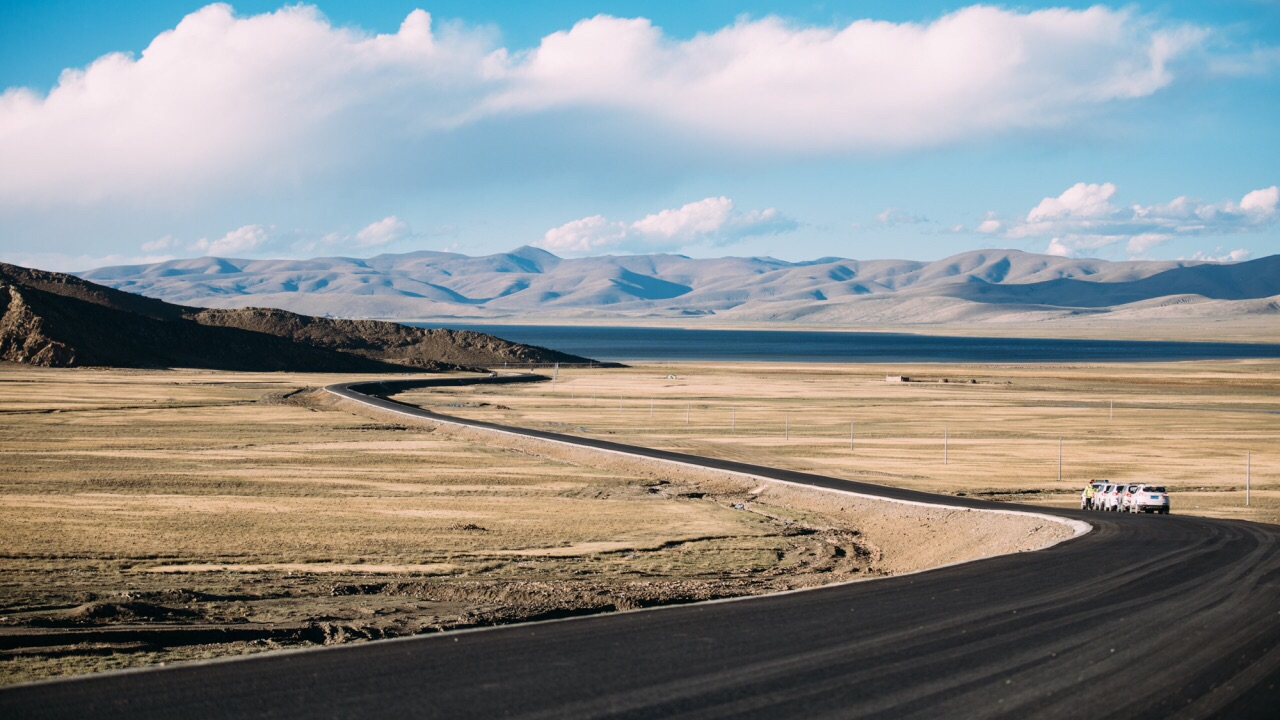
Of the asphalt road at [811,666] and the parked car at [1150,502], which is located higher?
the asphalt road at [811,666]

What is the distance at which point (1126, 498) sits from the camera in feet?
107

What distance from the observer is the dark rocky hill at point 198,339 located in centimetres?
11762

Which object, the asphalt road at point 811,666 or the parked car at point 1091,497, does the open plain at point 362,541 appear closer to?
the asphalt road at point 811,666

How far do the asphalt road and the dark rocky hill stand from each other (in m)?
116

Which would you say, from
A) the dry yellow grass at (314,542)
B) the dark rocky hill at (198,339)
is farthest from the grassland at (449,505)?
the dark rocky hill at (198,339)

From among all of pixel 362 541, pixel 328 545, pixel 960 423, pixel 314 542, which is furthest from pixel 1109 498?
pixel 960 423

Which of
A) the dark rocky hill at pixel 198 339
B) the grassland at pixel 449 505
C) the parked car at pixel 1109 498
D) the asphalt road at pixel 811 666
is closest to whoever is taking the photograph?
the asphalt road at pixel 811 666

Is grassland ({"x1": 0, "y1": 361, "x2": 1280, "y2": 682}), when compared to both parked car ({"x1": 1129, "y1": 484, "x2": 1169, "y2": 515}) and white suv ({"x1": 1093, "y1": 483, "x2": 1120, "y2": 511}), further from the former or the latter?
parked car ({"x1": 1129, "y1": 484, "x2": 1169, "y2": 515})

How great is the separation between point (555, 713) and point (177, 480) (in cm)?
2914

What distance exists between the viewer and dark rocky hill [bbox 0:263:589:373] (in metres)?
118

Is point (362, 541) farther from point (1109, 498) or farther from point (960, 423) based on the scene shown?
point (960, 423)

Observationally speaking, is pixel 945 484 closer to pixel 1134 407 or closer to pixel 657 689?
pixel 657 689

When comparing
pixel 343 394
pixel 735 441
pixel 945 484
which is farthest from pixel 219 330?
pixel 945 484

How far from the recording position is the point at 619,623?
48.6 ft
